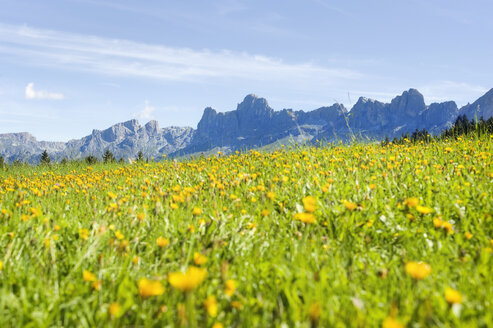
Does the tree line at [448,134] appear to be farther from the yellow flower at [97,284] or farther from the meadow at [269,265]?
the yellow flower at [97,284]

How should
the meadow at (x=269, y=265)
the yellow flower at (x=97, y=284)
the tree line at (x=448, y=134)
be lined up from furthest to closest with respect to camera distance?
the tree line at (x=448, y=134) → the yellow flower at (x=97, y=284) → the meadow at (x=269, y=265)

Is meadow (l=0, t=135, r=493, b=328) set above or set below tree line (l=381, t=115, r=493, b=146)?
below

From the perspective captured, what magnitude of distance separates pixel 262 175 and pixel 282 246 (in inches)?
118

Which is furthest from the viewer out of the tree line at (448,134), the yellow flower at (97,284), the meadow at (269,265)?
the tree line at (448,134)

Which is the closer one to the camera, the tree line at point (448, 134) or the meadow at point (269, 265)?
the meadow at point (269, 265)

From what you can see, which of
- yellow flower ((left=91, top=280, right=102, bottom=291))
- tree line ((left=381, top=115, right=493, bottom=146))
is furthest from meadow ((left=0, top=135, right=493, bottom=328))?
tree line ((left=381, top=115, right=493, bottom=146))

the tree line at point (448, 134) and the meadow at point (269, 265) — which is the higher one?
the tree line at point (448, 134)

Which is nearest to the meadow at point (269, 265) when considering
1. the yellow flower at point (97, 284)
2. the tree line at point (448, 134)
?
the yellow flower at point (97, 284)

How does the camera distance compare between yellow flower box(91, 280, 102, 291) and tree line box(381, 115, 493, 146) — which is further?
tree line box(381, 115, 493, 146)

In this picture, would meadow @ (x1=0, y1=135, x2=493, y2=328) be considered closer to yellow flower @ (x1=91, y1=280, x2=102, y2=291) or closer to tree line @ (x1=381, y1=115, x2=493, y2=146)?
yellow flower @ (x1=91, y1=280, x2=102, y2=291)

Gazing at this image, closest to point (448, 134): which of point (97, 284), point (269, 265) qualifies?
point (269, 265)

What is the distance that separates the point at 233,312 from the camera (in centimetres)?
196

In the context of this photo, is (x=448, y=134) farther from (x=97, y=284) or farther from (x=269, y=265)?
(x=97, y=284)

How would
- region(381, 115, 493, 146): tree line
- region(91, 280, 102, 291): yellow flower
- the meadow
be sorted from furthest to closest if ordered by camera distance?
region(381, 115, 493, 146): tree line < region(91, 280, 102, 291): yellow flower < the meadow
